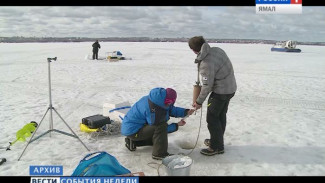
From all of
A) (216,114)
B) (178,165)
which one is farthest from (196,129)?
(178,165)

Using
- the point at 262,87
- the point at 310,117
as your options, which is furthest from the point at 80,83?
the point at 310,117

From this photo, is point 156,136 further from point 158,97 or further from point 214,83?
point 214,83

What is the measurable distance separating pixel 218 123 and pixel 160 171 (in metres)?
1.15

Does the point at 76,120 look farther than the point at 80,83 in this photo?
No

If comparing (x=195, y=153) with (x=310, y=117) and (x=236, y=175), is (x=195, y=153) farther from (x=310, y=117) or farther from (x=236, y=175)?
(x=310, y=117)

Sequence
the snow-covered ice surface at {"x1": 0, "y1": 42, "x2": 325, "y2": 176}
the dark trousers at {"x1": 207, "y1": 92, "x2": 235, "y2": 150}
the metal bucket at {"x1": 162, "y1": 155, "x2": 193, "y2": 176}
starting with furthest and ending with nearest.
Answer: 1. the dark trousers at {"x1": 207, "y1": 92, "x2": 235, "y2": 150}
2. the snow-covered ice surface at {"x1": 0, "y1": 42, "x2": 325, "y2": 176}
3. the metal bucket at {"x1": 162, "y1": 155, "x2": 193, "y2": 176}

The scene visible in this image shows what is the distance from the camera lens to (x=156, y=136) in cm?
402

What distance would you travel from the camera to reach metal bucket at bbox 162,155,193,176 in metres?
3.21

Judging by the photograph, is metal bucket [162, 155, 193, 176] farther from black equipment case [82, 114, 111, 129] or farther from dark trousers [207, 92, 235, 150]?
black equipment case [82, 114, 111, 129]

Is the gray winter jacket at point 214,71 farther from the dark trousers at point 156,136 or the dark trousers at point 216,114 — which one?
the dark trousers at point 156,136

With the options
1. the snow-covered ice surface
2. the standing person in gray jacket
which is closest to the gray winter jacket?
the standing person in gray jacket

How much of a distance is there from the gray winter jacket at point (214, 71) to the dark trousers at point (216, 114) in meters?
0.10

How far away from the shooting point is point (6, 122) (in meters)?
5.55

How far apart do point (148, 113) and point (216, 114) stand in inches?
40.8
